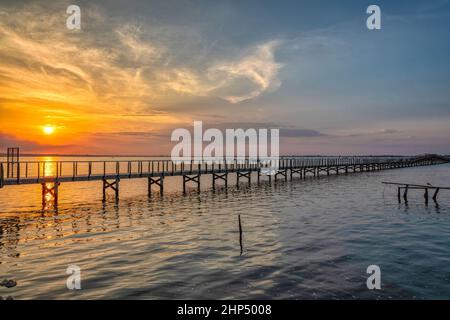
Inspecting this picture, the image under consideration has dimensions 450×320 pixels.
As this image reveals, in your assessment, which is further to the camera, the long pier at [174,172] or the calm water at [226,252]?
the long pier at [174,172]

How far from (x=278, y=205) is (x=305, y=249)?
14523 mm

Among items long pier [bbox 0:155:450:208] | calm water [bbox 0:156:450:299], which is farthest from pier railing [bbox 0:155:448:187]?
calm water [bbox 0:156:450:299]

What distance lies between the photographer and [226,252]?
48.9ft

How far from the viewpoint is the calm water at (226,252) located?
1085 centimetres

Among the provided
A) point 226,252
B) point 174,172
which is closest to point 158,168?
point 174,172

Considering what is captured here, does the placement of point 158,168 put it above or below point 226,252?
above

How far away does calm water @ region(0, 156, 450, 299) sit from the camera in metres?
10.9

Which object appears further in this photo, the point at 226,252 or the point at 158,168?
the point at 158,168

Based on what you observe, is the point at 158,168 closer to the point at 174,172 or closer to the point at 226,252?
the point at 174,172

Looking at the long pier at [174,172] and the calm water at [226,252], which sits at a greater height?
the long pier at [174,172]

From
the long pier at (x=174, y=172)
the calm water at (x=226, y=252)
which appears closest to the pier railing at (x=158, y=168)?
the long pier at (x=174, y=172)

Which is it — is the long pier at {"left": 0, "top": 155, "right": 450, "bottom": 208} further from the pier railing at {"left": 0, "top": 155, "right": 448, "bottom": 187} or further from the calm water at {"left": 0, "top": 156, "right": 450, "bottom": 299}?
the calm water at {"left": 0, "top": 156, "right": 450, "bottom": 299}

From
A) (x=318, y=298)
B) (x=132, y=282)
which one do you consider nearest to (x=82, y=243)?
(x=132, y=282)

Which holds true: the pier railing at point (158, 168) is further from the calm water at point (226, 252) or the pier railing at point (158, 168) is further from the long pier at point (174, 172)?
the calm water at point (226, 252)
